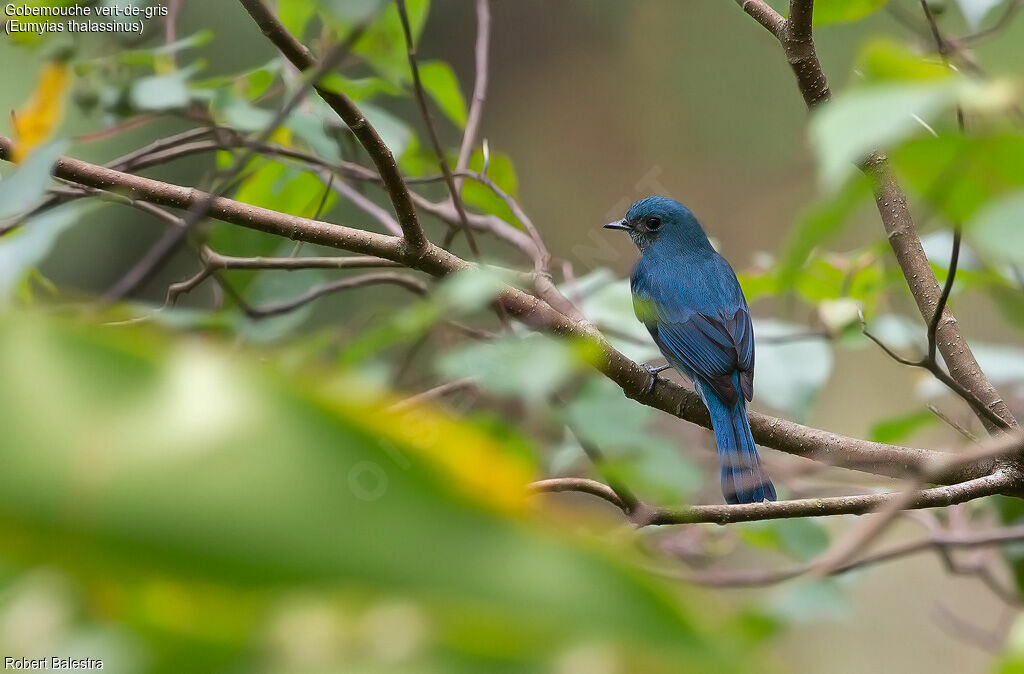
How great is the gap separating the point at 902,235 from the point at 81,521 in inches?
67.0

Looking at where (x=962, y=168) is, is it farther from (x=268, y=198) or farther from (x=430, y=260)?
(x=268, y=198)

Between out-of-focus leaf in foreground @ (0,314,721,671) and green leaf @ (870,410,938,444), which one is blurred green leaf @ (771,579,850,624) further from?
out-of-focus leaf in foreground @ (0,314,721,671)

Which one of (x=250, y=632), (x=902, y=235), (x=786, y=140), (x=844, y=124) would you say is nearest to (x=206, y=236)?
(x=902, y=235)

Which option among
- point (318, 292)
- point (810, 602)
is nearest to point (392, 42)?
point (318, 292)

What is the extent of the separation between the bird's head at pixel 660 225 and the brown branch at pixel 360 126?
6.83ft

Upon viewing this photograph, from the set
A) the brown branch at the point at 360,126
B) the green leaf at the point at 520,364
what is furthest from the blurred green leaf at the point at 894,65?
the brown branch at the point at 360,126

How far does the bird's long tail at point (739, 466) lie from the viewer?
2.33 m

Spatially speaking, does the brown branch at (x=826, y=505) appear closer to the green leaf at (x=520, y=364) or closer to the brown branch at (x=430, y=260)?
the brown branch at (x=430, y=260)

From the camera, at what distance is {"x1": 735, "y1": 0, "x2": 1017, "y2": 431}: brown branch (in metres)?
1.66

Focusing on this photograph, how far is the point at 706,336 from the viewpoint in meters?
3.10

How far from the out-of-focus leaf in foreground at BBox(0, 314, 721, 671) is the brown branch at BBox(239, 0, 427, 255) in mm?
1128

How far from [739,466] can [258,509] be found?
2159mm

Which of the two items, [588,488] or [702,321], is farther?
[702,321]

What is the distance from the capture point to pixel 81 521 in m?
0.28
